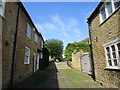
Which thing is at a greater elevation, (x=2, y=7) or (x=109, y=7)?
(x=109, y=7)

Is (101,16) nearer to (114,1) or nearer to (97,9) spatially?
(97,9)

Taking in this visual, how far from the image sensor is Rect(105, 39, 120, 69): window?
15.4ft

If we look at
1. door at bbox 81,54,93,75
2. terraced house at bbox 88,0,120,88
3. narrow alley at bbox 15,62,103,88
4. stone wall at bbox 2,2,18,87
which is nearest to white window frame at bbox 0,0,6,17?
stone wall at bbox 2,2,18,87

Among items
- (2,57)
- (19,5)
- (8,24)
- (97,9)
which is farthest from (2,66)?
(97,9)

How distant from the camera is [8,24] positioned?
5.47 m

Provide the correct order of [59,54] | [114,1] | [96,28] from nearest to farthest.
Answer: [114,1], [96,28], [59,54]

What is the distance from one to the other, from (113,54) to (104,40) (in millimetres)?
1062

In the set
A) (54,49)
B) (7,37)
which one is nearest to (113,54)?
(7,37)

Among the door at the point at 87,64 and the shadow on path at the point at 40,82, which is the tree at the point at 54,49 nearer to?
the door at the point at 87,64

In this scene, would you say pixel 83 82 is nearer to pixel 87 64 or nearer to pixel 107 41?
pixel 107 41

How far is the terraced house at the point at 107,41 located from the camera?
15.6 feet

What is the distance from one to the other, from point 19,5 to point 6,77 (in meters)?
5.17

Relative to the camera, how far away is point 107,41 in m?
5.49

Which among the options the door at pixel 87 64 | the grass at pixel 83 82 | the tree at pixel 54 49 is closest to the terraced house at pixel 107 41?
the grass at pixel 83 82
